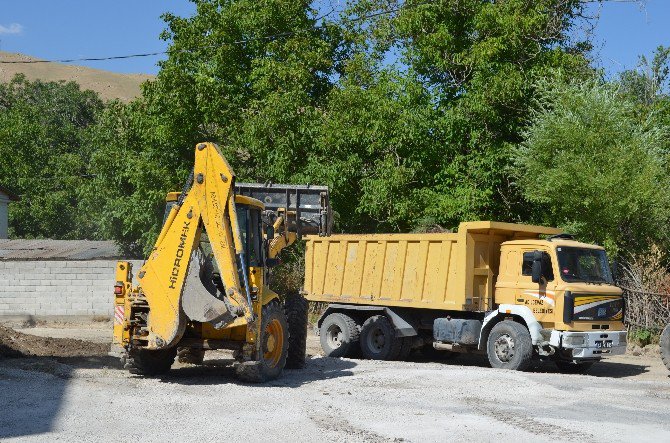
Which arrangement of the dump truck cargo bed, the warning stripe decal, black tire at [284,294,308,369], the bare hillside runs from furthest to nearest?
1. the bare hillside
2. the dump truck cargo bed
3. black tire at [284,294,308,369]
4. the warning stripe decal

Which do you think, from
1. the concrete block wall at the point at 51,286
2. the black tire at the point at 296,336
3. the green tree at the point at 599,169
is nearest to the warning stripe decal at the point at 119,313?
the black tire at the point at 296,336

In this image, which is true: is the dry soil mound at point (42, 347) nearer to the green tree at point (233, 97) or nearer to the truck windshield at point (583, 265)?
the truck windshield at point (583, 265)

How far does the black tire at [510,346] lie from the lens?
15820 mm

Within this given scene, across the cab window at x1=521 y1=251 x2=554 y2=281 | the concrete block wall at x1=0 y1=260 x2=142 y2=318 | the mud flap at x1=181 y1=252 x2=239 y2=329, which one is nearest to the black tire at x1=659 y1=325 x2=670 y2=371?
the cab window at x1=521 y1=251 x2=554 y2=281

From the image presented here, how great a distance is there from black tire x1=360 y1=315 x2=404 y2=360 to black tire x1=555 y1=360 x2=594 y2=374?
10.6 ft

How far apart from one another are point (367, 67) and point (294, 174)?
4.85 m

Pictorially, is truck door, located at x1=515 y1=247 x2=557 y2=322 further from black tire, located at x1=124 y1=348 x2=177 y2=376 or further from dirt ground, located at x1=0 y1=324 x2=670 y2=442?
black tire, located at x1=124 y1=348 x2=177 y2=376

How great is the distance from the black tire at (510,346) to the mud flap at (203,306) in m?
6.10

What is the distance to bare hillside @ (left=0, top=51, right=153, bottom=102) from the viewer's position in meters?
121

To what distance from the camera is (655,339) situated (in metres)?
20.3

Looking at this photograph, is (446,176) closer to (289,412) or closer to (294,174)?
(294,174)

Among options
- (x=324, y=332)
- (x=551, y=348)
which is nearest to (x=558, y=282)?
(x=551, y=348)

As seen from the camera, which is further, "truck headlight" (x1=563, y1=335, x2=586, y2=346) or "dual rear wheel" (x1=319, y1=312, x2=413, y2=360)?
"dual rear wheel" (x1=319, y1=312, x2=413, y2=360)

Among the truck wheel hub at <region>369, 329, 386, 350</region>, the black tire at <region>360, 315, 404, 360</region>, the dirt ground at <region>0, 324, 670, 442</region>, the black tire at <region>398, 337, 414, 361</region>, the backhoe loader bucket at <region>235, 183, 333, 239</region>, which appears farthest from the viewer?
the truck wheel hub at <region>369, 329, 386, 350</region>
